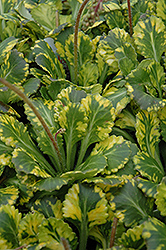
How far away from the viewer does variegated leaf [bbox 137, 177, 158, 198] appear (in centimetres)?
64

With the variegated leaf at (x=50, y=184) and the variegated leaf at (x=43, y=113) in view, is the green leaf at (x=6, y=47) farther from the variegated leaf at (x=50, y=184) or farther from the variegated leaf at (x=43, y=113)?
the variegated leaf at (x=50, y=184)

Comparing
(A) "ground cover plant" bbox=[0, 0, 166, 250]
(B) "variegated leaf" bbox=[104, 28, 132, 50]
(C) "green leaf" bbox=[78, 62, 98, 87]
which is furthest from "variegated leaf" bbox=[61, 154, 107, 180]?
(B) "variegated leaf" bbox=[104, 28, 132, 50]

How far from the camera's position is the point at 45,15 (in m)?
1.06

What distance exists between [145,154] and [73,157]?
227 millimetres

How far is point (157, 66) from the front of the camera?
86 cm

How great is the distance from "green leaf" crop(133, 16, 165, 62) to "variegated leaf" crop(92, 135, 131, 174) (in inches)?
15.1

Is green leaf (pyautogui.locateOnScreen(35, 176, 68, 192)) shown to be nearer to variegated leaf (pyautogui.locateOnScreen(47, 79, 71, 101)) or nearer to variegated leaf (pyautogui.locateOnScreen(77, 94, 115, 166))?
variegated leaf (pyautogui.locateOnScreen(77, 94, 115, 166))

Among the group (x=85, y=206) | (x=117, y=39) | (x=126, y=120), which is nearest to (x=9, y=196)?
(x=85, y=206)

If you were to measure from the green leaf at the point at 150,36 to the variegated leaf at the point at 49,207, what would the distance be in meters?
0.61

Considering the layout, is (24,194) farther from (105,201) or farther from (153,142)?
(153,142)

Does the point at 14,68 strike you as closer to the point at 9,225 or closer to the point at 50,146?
the point at 50,146

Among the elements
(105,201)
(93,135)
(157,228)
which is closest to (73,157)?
(93,135)

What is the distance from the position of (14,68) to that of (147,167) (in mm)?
565

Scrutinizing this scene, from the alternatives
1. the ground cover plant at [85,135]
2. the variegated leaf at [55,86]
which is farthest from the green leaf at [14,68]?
the variegated leaf at [55,86]
